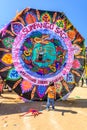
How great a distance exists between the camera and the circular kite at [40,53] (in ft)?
60.1

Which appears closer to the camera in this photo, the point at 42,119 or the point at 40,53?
the point at 42,119

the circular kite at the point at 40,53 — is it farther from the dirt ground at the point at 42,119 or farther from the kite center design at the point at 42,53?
the dirt ground at the point at 42,119

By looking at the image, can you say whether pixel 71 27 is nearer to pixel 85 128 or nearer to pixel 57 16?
pixel 57 16

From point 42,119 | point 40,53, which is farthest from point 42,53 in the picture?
point 42,119

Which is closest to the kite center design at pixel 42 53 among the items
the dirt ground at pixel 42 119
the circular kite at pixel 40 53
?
the circular kite at pixel 40 53

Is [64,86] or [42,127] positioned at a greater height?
[64,86]

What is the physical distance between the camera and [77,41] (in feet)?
65.1

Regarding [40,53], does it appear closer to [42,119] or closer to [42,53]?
[42,53]

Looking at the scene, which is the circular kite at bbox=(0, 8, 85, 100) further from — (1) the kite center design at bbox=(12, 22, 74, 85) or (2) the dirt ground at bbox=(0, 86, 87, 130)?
(2) the dirt ground at bbox=(0, 86, 87, 130)

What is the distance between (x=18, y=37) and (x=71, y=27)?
339 cm

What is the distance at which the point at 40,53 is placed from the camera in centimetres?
1897

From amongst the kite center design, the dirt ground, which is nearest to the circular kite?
the kite center design

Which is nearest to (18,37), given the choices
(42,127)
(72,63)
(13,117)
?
(72,63)

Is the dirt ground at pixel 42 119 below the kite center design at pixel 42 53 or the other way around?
below
